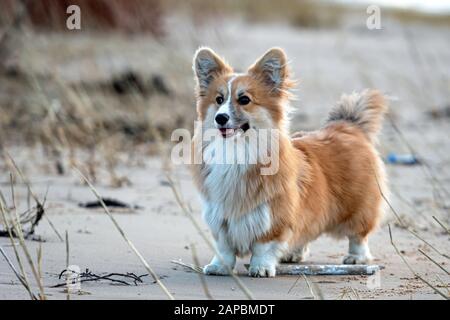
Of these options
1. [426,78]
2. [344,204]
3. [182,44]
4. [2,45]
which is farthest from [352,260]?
[182,44]

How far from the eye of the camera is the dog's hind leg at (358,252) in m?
5.78

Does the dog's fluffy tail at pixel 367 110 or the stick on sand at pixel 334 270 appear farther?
the dog's fluffy tail at pixel 367 110

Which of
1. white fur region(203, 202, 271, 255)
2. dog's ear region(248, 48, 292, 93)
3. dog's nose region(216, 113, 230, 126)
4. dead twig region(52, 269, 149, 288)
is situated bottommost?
dead twig region(52, 269, 149, 288)

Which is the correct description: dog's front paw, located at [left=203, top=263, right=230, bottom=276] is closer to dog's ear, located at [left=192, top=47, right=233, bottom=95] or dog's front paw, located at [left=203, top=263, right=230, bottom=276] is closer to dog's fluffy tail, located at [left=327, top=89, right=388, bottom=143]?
dog's ear, located at [left=192, top=47, right=233, bottom=95]

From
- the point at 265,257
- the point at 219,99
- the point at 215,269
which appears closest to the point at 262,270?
the point at 265,257

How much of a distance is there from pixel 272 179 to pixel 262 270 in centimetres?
55

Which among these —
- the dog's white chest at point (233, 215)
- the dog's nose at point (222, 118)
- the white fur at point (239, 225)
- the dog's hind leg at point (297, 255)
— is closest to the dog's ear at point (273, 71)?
the dog's nose at point (222, 118)

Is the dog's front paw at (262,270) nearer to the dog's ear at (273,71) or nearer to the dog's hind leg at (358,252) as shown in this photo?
the dog's hind leg at (358,252)

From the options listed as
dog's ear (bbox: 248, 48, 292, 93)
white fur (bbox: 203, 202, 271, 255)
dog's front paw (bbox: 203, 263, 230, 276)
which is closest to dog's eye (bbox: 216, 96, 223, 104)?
dog's ear (bbox: 248, 48, 292, 93)

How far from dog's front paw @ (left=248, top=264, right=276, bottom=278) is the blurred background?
1.52 meters

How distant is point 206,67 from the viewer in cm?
579

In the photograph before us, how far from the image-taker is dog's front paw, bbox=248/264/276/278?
17.4ft
